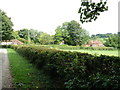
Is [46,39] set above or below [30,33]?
below

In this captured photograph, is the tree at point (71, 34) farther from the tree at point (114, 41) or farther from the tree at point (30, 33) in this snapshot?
the tree at point (30, 33)

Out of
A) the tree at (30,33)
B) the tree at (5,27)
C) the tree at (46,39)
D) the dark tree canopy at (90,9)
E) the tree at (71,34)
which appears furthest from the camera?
the tree at (30,33)

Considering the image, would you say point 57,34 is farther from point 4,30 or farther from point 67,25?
point 4,30

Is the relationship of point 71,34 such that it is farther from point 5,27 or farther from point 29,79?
point 29,79

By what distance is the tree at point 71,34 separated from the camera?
2589 inches

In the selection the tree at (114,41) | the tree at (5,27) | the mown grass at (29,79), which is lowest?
the mown grass at (29,79)

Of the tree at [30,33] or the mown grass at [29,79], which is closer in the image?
the mown grass at [29,79]

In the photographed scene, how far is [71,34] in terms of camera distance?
67625mm

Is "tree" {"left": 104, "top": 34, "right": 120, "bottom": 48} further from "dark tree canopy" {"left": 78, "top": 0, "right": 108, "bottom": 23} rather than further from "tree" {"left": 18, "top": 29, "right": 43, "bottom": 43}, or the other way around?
"dark tree canopy" {"left": 78, "top": 0, "right": 108, "bottom": 23}

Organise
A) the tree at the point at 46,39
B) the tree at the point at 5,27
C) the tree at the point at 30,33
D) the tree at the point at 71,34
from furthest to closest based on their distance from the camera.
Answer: the tree at the point at 30,33 → the tree at the point at 71,34 → the tree at the point at 46,39 → the tree at the point at 5,27

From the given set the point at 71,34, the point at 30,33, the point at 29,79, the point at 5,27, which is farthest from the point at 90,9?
the point at 30,33

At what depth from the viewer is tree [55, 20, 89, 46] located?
65750mm

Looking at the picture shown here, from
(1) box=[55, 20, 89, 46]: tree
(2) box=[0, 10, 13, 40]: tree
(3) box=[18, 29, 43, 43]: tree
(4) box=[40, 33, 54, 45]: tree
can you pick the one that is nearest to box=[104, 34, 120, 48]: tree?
(1) box=[55, 20, 89, 46]: tree

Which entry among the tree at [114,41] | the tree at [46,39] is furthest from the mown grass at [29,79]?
the tree at [114,41]
